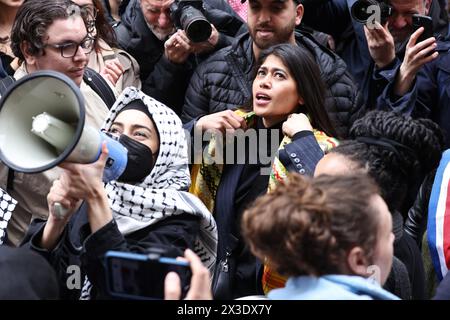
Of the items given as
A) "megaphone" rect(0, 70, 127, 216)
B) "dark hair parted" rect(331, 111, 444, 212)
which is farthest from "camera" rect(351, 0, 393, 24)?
"megaphone" rect(0, 70, 127, 216)

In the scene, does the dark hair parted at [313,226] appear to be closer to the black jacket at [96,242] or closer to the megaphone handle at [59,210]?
the black jacket at [96,242]

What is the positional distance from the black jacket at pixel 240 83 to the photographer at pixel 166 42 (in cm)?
22

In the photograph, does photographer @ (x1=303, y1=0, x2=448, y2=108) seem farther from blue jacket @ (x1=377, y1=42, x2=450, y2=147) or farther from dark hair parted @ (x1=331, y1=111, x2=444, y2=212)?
dark hair parted @ (x1=331, y1=111, x2=444, y2=212)

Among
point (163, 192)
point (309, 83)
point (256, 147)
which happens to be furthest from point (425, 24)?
point (163, 192)

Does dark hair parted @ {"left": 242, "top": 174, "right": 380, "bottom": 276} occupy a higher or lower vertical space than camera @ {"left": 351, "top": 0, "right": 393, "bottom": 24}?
lower

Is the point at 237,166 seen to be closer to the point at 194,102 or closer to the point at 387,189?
the point at 194,102

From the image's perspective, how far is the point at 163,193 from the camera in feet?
10.6

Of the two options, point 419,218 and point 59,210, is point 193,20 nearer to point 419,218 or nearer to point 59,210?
point 419,218

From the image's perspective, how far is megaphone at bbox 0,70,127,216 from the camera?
2842mm

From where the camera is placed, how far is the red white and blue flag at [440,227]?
10.0ft

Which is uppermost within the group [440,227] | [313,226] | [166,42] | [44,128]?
[166,42]

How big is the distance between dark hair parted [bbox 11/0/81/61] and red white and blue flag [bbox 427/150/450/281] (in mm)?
1683

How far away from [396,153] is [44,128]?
1096 millimetres
